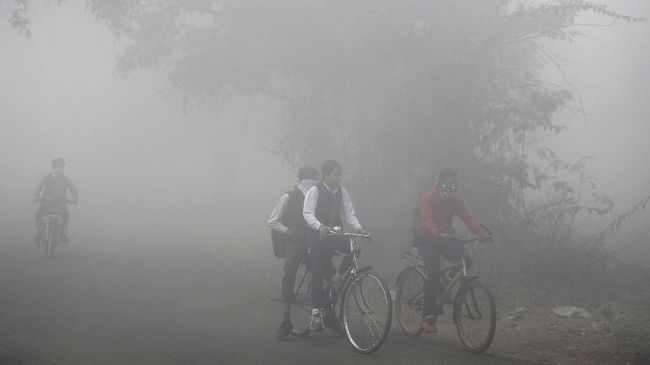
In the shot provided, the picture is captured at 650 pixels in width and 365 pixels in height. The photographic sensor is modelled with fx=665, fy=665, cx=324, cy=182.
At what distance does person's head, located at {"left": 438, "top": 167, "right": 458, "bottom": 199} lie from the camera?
8195mm

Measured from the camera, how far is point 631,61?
2973cm

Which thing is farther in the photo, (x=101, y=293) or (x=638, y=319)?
(x=101, y=293)

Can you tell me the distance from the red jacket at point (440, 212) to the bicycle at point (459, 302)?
0.26 m

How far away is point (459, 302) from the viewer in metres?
7.77

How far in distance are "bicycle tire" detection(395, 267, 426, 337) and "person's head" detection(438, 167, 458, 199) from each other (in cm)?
108

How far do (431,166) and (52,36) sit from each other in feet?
156

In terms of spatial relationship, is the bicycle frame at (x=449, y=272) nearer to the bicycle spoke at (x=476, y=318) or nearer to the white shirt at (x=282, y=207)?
the bicycle spoke at (x=476, y=318)

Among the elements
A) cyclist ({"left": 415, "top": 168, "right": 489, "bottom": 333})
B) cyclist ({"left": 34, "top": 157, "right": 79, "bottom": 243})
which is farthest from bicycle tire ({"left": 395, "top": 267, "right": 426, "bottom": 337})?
cyclist ({"left": 34, "top": 157, "right": 79, "bottom": 243})

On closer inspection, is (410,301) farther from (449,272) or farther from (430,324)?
(449,272)

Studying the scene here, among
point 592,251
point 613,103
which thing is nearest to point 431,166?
point 592,251

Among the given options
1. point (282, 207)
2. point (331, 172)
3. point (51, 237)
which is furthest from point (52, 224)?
point (331, 172)

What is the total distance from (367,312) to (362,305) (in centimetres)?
14

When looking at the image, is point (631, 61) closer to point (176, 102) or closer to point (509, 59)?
point (509, 59)

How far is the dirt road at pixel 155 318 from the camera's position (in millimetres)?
7164
